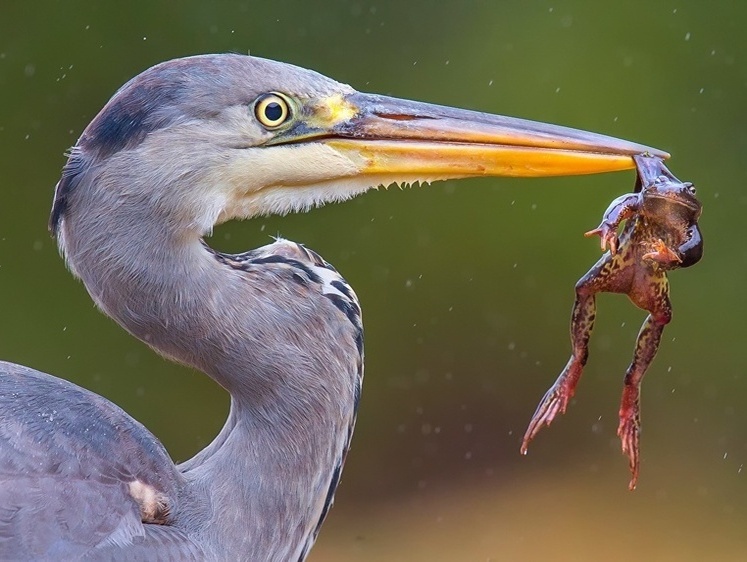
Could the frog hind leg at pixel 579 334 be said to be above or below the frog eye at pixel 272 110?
below

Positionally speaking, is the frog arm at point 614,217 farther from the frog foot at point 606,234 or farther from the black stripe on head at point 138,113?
the black stripe on head at point 138,113

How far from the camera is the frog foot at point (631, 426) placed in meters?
2.22

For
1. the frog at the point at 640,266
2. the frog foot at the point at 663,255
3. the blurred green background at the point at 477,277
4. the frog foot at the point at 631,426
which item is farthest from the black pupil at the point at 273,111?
the blurred green background at the point at 477,277

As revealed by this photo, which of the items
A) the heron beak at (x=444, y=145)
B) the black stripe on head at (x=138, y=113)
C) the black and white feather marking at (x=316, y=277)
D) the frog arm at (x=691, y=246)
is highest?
the heron beak at (x=444, y=145)

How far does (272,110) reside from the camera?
7.26 feet

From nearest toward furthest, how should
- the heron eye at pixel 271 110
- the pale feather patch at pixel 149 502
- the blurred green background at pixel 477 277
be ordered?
the pale feather patch at pixel 149 502, the heron eye at pixel 271 110, the blurred green background at pixel 477 277

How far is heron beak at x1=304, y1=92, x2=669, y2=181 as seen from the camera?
2254 mm

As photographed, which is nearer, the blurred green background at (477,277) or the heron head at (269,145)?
the heron head at (269,145)

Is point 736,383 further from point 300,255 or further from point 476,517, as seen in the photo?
point 300,255

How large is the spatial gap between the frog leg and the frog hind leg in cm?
7

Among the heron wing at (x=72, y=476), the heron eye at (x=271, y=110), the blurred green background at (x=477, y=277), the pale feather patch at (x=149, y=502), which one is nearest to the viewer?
the heron wing at (x=72, y=476)

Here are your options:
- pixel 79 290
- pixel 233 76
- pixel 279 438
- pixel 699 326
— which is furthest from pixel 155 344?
pixel 699 326

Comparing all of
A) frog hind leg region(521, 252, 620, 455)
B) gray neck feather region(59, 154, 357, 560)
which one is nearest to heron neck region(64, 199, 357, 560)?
gray neck feather region(59, 154, 357, 560)

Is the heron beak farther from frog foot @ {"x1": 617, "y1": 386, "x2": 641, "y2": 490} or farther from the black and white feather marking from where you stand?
frog foot @ {"x1": 617, "y1": 386, "x2": 641, "y2": 490}
